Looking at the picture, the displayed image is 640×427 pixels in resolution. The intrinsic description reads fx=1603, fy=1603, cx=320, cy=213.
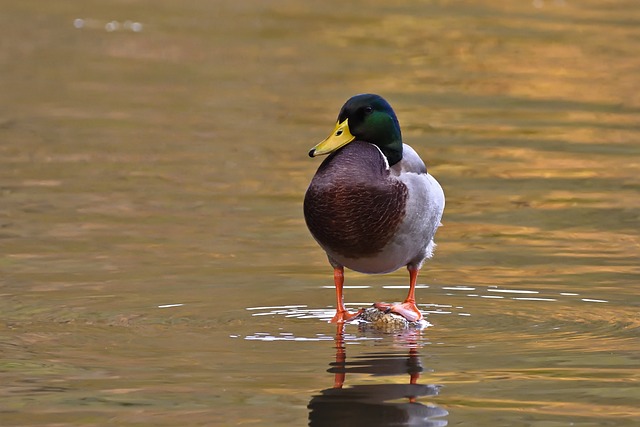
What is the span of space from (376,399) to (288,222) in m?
4.22

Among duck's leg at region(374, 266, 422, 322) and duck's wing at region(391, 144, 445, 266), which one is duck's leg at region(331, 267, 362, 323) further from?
duck's wing at region(391, 144, 445, 266)

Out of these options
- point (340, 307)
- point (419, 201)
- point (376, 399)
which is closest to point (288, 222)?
point (340, 307)

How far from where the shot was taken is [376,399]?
612 centimetres

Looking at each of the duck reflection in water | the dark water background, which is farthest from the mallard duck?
the duck reflection in water

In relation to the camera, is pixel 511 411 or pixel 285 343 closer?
pixel 511 411

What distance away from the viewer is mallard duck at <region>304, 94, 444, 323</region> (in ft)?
24.4

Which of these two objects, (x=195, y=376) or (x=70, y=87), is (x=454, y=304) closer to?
(x=195, y=376)

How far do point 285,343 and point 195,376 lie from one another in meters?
0.77

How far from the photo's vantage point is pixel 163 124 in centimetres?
1403

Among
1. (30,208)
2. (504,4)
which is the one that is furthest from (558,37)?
(30,208)

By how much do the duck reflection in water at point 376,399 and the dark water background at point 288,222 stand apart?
0.05 feet

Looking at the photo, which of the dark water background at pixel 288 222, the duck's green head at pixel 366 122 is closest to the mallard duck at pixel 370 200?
the duck's green head at pixel 366 122

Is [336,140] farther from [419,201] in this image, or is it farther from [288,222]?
[288,222]

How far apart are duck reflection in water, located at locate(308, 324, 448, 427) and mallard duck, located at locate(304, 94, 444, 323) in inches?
29.4
